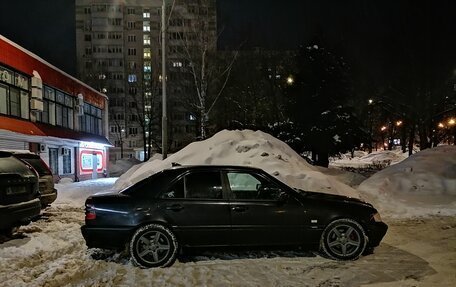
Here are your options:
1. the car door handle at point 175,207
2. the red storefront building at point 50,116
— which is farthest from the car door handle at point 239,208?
the red storefront building at point 50,116

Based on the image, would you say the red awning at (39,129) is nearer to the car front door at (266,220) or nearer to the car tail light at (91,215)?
the car tail light at (91,215)

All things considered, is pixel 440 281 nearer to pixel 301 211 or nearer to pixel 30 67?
pixel 301 211

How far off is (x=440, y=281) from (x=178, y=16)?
29605 mm

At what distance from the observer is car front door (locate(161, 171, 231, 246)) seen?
6.30 m

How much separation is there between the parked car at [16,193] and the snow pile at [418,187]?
8607 millimetres

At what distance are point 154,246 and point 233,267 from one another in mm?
1214

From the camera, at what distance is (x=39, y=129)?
21609 mm

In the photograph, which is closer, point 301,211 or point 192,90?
point 301,211

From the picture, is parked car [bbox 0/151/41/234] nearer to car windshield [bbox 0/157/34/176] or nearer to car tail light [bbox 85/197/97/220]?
car windshield [bbox 0/157/34/176]

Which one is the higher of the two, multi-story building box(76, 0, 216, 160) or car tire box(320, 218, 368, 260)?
multi-story building box(76, 0, 216, 160)

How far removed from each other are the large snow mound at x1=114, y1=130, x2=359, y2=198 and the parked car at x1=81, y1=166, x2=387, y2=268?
18.8 feet

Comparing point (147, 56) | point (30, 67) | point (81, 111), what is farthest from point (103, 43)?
point (30, 67)

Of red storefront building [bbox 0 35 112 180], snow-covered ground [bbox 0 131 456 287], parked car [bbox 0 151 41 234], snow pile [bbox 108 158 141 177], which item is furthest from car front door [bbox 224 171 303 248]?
snow pile [bbox 108 158 141 177]

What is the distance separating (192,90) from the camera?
37.9m
